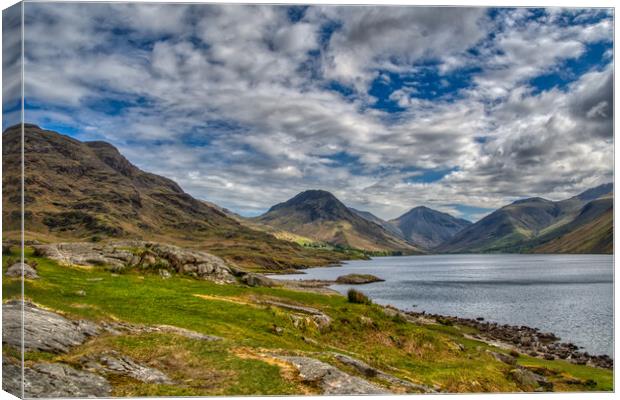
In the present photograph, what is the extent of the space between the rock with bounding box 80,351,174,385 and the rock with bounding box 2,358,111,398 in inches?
22.2

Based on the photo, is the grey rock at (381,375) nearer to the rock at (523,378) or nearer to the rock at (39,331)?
the rock at (523,378)

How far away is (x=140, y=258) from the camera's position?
213 ft

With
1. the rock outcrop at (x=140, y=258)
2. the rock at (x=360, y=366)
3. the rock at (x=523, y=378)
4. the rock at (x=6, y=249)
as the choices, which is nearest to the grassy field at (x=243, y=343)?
the rock at (x=523, y=378)

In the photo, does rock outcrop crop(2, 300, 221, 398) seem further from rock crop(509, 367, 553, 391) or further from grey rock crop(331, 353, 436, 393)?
rock crop(509, 367, 553, 391)

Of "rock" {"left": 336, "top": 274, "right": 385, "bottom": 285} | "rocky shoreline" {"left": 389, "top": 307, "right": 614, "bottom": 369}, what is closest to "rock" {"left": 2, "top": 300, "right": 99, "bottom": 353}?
"rocky shoreline" {"left": 389, "top": 307, "right": 614, "bottom": 369}

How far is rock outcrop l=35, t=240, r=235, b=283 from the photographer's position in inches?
2386

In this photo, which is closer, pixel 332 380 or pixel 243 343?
pixel 332 380

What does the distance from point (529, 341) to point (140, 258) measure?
179 ft

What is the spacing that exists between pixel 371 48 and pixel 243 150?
16.0 metres

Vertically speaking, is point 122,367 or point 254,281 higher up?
point 122,367

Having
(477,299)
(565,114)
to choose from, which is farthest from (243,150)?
(477,299)

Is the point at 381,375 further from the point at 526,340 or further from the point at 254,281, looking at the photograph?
the point at 254,281

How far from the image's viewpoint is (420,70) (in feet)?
114

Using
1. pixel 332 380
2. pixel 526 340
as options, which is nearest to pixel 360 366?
pixel 332 380
